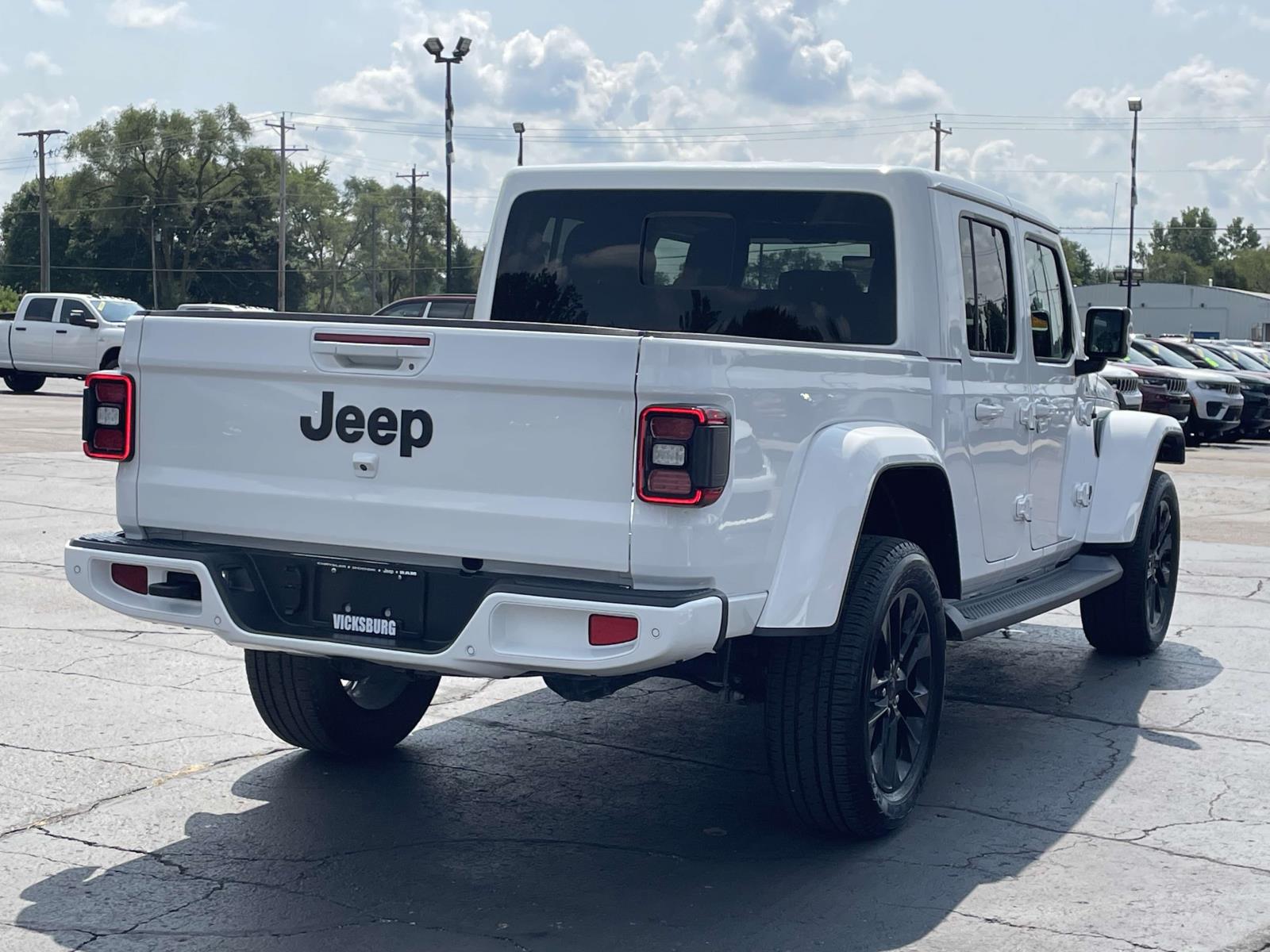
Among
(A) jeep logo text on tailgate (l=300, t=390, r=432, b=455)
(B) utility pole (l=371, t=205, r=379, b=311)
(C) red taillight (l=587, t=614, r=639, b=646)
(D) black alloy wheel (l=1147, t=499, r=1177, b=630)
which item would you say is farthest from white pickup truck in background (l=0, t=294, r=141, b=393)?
(B) utility pole (l=371, t=205, r=379, b=311)

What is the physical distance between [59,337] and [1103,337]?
1047 inches

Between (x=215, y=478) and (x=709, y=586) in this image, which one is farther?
(x=215, y=478)

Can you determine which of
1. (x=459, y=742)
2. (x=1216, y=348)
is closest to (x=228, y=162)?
(x=1216, y=348)

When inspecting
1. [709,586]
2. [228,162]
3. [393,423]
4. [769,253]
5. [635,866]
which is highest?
[228,162]

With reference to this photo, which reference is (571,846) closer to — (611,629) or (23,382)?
(611,629)

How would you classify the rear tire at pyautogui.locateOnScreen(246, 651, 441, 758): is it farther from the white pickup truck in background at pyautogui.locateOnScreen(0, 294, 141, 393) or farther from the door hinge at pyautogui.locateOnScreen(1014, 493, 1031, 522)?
the white pickup truck in background at pyautogui.locateOnScreen(0, 294, 141, 393)

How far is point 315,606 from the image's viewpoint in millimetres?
4430

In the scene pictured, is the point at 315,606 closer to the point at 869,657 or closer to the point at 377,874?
the point at 377,874

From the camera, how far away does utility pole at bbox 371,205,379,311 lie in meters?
A: 117

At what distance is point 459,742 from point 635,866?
1.53 metres

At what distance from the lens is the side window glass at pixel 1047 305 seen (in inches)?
260

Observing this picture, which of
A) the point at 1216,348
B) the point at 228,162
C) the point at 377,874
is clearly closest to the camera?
the point at 377,874

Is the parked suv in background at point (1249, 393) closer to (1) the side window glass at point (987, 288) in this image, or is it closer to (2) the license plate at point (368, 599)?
(1) the side window glass at point (987, 288)

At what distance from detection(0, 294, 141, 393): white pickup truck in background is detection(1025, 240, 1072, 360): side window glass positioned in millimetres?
25491
